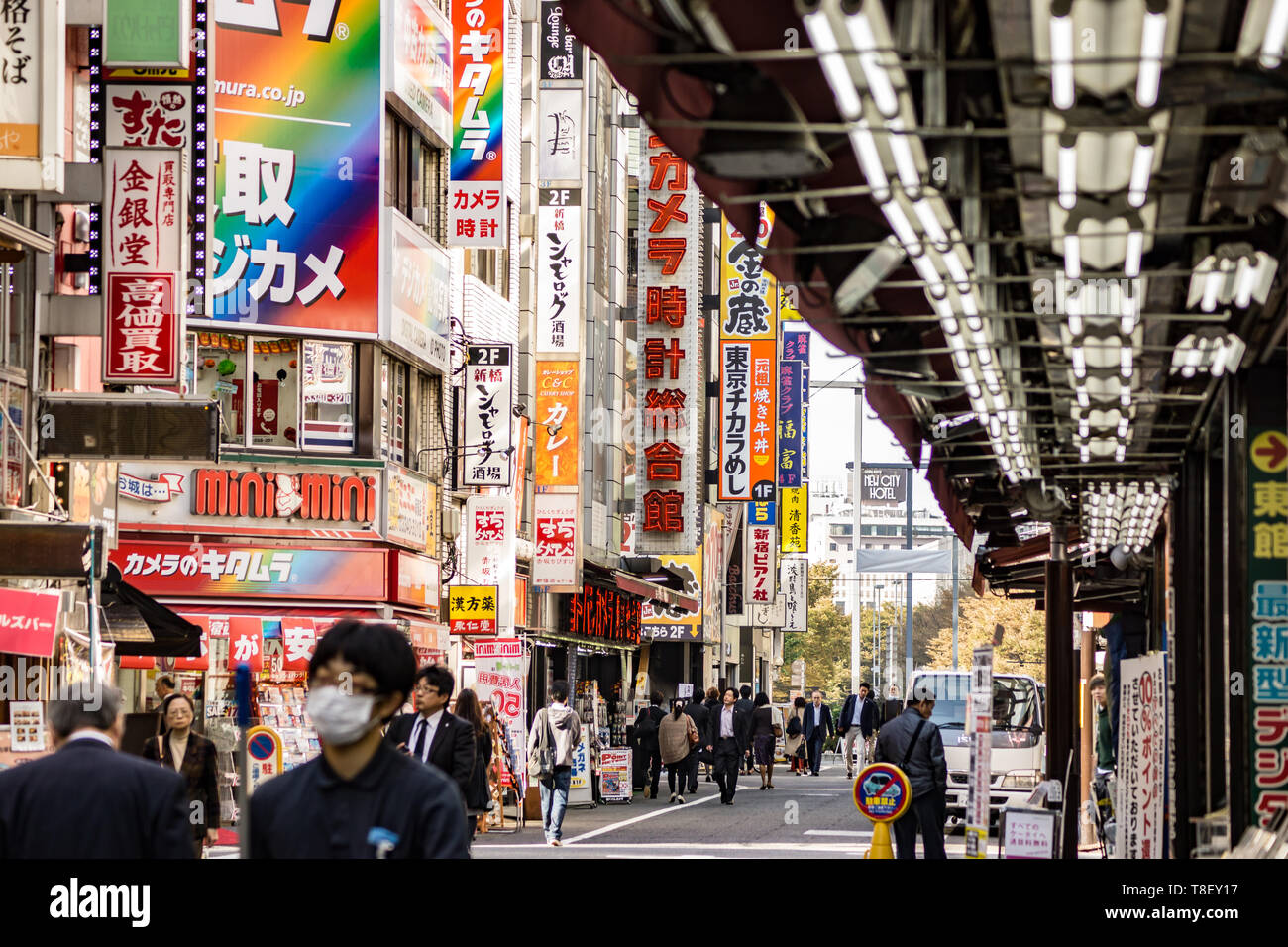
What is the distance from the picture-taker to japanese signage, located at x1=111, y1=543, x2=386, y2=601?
29250mm

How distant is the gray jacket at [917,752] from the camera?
1859 centimetres

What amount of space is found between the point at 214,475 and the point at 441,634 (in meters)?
5.96

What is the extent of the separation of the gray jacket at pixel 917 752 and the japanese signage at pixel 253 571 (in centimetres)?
1336

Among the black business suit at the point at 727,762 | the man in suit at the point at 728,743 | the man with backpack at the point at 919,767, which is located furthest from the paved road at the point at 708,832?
the man with backpack at the point at 919,767

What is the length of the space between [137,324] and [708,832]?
10395mm

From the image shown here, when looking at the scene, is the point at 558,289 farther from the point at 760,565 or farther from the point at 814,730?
the point at 760,565

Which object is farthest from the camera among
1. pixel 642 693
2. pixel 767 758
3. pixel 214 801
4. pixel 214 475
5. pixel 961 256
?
pixel 642 693

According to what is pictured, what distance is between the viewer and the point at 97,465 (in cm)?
2339

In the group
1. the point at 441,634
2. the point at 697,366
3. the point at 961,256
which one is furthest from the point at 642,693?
the point at 961,256

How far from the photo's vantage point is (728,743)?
3441cm

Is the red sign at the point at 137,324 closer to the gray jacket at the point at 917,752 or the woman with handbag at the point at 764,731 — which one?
the gray jacket at the point at 917,752

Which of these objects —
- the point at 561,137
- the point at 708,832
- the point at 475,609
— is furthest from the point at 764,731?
the point at 561,137

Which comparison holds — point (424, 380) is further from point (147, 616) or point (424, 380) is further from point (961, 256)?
point (961, 256)
